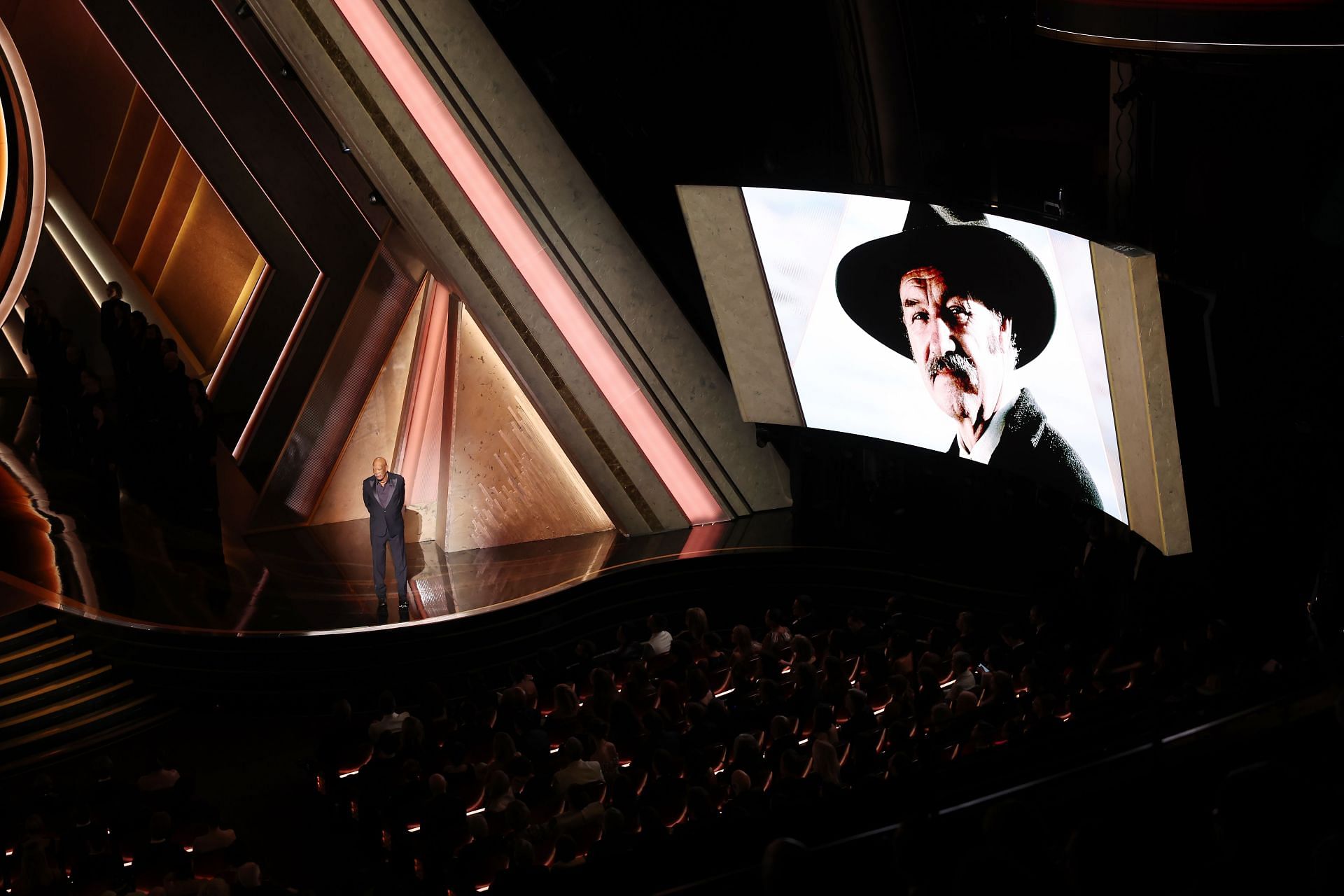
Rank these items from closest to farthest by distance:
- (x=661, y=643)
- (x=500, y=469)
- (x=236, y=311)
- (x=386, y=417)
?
(x=661, y=643) < (x=500, y=469) < (x=386, y=417) < (x=236, y=311)

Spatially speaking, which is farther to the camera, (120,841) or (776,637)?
(776,637)

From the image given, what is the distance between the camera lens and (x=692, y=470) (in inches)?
353

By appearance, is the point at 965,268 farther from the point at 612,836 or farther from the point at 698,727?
the point at 612,836

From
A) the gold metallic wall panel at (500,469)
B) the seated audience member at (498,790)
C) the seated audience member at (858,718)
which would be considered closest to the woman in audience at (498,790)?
the seated audience member at (498,790)

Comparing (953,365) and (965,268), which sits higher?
(965,268)

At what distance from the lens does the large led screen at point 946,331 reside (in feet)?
18.6

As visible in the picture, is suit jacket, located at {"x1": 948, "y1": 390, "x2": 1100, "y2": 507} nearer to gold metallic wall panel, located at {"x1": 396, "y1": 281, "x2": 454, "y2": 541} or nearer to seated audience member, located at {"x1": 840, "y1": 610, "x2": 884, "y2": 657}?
seated audience member, located at {"x1": 840, "y1": 610, "x2": 884, "y2": 657}

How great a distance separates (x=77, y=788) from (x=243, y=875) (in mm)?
1557

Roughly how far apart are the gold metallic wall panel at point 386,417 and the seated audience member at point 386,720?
14.1ft

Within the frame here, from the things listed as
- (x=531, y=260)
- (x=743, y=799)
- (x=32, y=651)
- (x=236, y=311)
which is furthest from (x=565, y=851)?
(x=236, y=311)

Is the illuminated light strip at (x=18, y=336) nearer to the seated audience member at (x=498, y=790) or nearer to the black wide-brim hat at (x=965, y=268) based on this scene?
the black wide-brim hat at (x=965, y=268)

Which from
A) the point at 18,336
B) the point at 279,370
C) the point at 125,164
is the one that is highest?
the point at 125,164

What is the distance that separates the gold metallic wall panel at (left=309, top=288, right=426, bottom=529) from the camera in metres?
10.1

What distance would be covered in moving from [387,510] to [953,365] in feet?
12.6
